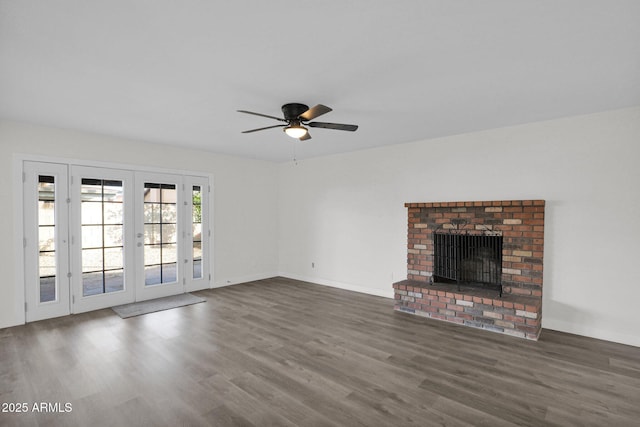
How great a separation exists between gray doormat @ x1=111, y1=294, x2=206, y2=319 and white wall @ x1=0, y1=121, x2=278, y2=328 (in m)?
0.84

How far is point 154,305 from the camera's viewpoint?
4863mm

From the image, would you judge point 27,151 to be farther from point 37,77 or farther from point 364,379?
point 364,379

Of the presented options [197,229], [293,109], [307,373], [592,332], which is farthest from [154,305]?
[592,332]

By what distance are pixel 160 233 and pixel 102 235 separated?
83cm

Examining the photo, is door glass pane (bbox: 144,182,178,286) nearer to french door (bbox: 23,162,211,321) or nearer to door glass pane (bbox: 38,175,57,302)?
french door (bbox: 23,162,211,321)

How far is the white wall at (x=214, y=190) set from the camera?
396 cm

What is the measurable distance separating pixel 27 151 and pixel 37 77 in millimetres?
1952

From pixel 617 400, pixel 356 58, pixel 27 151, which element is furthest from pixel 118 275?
pixel 617 400

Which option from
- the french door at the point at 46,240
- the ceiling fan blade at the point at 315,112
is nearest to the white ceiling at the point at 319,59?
the ceiling fan blade at the point at 315,112

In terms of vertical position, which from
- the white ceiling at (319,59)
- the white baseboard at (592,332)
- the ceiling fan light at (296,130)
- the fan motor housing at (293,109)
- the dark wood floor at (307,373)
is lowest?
the dark wood floor at (307,373)

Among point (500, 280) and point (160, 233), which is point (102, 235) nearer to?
point (160, 233)

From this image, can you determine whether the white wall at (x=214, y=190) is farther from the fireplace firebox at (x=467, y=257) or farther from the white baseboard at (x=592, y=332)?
the white baseboard at (x=592, y=332)

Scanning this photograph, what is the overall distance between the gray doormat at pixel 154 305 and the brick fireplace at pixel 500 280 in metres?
3.28

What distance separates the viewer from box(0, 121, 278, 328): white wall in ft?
13.0
